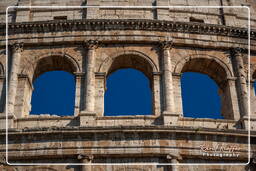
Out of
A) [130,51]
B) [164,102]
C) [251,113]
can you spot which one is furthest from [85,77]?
[251,113]

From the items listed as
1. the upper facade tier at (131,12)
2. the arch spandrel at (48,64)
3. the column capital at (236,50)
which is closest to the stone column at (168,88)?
the upper facade tier at (131,12)

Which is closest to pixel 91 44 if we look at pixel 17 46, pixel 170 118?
pixel 17 46

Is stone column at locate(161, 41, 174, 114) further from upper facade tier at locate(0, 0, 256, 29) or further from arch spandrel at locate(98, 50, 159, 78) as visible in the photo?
upper facade tier at locate(0, 0, 256, 29)

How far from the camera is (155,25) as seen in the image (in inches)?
658

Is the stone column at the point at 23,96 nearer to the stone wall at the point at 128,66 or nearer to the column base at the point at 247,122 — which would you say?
the stone wall at the point at 128,66

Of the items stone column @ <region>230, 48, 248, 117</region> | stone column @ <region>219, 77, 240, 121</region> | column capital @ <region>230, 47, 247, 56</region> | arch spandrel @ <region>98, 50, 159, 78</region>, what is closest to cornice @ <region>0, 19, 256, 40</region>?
arch spandrel @ <region>98, 50, 159, 78</region>

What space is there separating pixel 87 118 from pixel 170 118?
285cm

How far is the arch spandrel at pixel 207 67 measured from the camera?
16219 millimetres

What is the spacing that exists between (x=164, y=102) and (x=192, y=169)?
8.50ft

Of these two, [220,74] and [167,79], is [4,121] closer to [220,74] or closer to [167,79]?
[167,79]

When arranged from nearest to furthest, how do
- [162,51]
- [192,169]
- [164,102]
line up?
[192,169] → [164,102] → [162,51]

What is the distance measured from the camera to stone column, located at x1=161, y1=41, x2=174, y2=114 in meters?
14.9

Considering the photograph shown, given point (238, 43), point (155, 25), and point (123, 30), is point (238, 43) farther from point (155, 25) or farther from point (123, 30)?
point (123, 30)

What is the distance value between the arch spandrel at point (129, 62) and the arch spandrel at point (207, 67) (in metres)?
1.03
